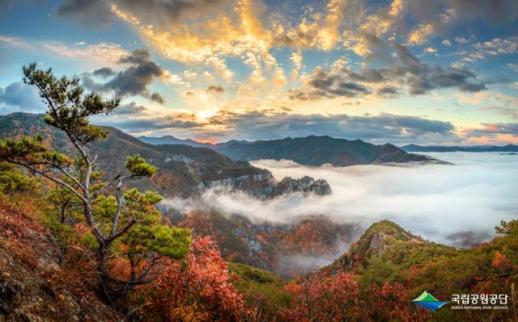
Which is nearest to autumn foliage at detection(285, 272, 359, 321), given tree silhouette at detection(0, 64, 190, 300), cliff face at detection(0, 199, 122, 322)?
tree silhouette at detection(0, 64, 190, 300)

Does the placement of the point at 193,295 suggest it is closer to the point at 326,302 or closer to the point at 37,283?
the point at 37,283

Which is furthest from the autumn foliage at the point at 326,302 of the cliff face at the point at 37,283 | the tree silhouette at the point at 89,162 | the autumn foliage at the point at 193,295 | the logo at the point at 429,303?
the cliff face at the point at 37,283

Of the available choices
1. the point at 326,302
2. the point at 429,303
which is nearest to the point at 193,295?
the point at 326,302

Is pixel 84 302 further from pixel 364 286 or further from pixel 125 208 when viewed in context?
pixel 364 286

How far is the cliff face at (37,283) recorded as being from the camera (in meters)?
11.2

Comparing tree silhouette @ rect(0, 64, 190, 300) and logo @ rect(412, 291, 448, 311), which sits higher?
tree silhouette @ rect(0, 64, 190, 300)

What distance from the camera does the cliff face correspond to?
442 inches

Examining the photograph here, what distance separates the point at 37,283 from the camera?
12883mm

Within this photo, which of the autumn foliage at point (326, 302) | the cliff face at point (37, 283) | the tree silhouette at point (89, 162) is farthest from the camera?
the autumn foliage at point (326, 302)

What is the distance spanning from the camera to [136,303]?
738 inches

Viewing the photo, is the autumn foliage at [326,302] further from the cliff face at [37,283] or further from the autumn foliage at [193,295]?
the cliff face at [37,283]

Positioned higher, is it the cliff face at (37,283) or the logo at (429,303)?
the cliff face at (37,283)

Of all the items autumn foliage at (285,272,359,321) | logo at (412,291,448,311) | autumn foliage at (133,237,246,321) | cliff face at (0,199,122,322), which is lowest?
autumn foliage at (285,272,359,321)

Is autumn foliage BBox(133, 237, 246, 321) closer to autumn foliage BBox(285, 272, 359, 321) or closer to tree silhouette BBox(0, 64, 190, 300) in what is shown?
tree silhouette BBox(0, 64, 190, 300)
